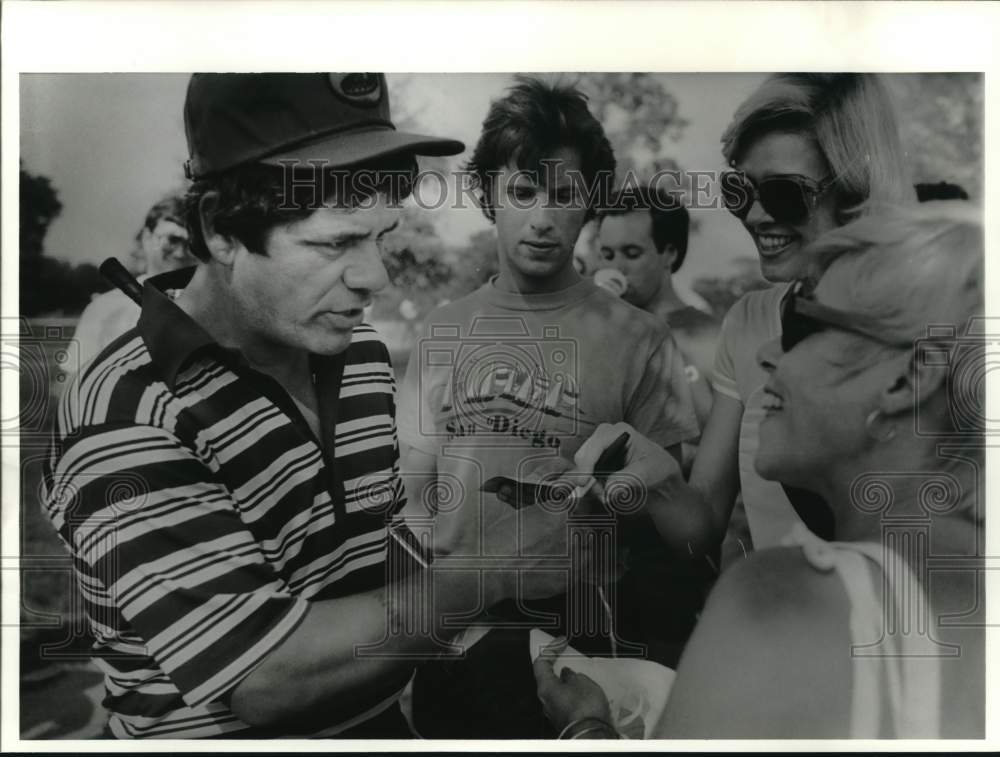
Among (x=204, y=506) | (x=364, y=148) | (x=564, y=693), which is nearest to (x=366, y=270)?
(x=364, y=148)

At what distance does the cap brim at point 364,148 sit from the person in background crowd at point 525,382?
0.13 m

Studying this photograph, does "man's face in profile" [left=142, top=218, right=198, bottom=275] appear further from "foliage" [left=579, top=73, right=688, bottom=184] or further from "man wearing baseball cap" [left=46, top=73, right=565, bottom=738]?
"foliage" [left=579, top=73, right=688, bottom=184]

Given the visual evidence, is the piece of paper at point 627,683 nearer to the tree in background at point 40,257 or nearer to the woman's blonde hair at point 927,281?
the woman's blonde hair at point 927,281

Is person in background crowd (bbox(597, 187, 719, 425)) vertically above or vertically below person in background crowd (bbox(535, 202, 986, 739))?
above

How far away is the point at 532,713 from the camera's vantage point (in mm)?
3025

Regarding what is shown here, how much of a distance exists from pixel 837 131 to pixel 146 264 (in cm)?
205

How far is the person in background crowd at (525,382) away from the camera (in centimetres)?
299

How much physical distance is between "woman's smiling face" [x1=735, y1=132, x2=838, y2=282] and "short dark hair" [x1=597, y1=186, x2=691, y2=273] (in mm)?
193

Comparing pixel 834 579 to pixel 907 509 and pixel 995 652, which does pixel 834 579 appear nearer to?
pixel 907 509

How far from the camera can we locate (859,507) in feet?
9.95

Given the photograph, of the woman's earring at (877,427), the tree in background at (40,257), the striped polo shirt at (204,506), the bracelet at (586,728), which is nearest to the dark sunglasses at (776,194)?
the woman's earring at (877,427)

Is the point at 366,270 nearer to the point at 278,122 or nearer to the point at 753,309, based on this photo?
the point at 278,122

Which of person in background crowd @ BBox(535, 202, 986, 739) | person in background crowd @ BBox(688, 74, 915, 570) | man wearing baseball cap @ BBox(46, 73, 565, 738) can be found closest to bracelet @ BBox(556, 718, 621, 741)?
person in background crowd @ BBox(535, 202, 986, 739)

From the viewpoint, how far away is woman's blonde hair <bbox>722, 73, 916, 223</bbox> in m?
3.01
